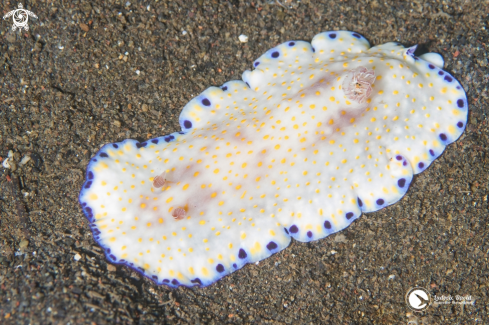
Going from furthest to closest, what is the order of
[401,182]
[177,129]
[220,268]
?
[177,129]
[401,182]
[220,268]

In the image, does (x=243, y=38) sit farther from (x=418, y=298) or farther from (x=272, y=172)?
(x=418, y=298)

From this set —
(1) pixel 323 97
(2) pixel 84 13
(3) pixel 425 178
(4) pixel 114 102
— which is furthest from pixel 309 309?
(2) pixel 84 13

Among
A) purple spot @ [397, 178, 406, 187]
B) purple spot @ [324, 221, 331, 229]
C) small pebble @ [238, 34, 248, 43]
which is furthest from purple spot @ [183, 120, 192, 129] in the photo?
purple spot @ [397, 178, 406, 187]

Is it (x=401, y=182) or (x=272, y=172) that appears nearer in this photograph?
(x=272, y=172)

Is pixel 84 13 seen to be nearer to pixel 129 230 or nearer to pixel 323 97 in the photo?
pixel 129 230

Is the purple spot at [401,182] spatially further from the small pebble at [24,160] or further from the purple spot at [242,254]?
the small pebble at [24,160]

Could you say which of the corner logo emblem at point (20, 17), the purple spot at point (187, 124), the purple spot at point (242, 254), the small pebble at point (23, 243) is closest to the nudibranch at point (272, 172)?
the purple spot at point (242, 254)

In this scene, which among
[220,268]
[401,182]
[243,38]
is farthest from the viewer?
[243,38]

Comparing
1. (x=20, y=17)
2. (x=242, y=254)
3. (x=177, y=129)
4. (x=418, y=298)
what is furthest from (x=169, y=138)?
(x=418, y=298)
